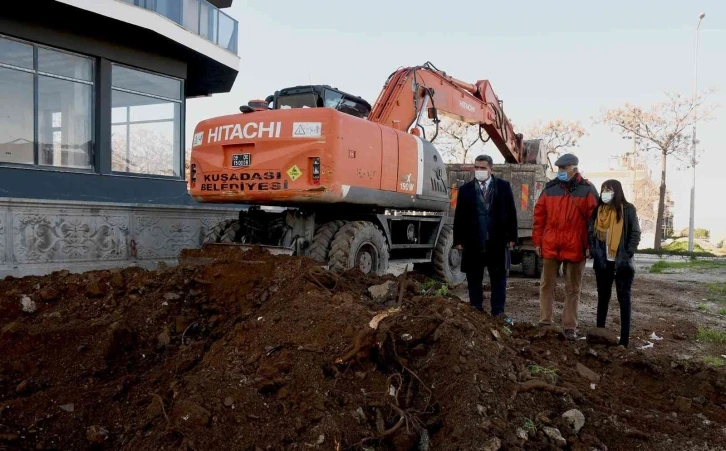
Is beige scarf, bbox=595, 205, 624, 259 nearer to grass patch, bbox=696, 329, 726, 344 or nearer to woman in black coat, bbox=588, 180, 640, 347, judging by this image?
woman in black coat, bbox=588, 180, 640, 347

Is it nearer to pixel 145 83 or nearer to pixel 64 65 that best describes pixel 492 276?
pixel 64 65

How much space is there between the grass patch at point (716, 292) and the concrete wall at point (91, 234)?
8797 millimetres

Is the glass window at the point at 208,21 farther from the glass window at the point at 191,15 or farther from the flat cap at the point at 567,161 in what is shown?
the flat cap at the point at 567,161

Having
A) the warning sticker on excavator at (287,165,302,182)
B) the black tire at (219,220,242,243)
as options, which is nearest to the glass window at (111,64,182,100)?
the black tire at (219,220,242,243)

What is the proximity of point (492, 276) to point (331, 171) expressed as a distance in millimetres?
2222

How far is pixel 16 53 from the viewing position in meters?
11.1

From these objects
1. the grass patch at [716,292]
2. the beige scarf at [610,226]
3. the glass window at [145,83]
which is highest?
the glass window at [145,83]

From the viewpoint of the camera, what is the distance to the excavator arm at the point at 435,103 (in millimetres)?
9156

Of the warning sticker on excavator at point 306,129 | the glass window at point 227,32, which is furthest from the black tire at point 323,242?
the glass window at point 227,32

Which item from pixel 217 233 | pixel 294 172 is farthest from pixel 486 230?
pixel 217 233

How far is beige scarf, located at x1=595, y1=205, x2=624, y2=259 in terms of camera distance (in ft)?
19.0

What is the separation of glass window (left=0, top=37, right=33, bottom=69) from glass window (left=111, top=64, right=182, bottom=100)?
1783mm

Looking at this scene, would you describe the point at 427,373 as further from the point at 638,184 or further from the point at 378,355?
the point at 638,184

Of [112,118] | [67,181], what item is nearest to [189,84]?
[112,118]
